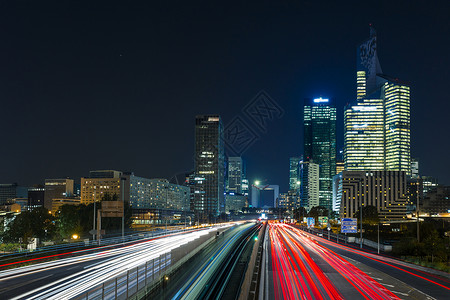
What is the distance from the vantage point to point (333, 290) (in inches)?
1064

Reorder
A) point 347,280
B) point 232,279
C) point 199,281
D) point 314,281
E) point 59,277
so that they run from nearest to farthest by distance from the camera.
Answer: point 59,277 → point 314,281 → point 199,281 → point 347,280 → point 232,279

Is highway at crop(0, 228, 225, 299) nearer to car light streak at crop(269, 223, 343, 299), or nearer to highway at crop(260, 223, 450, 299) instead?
car light streak at crop(269, 223, 343, 299)

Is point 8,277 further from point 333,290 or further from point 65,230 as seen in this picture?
point 65,230

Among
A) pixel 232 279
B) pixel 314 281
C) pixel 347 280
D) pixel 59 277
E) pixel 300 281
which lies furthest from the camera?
pixel 232 279

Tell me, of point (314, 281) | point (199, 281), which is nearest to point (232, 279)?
point (199, 281)

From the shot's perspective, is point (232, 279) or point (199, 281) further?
point (232, 279)

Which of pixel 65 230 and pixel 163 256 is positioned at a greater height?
pixel 163 256

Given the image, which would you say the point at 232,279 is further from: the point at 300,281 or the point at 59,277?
the point at 59,277

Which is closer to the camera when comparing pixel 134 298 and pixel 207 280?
pixel 134 298

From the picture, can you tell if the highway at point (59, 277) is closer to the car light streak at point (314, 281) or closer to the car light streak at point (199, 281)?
the car light streak at point (199, 281)

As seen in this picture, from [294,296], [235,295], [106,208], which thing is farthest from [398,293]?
[106,208]

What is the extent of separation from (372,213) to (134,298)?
14464cm

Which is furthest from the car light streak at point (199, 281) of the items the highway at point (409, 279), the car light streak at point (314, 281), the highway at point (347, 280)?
the highway at point (409, 279)

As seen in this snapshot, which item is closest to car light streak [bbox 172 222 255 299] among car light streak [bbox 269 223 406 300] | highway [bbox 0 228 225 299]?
highway [bbox 0 228 225 299]
